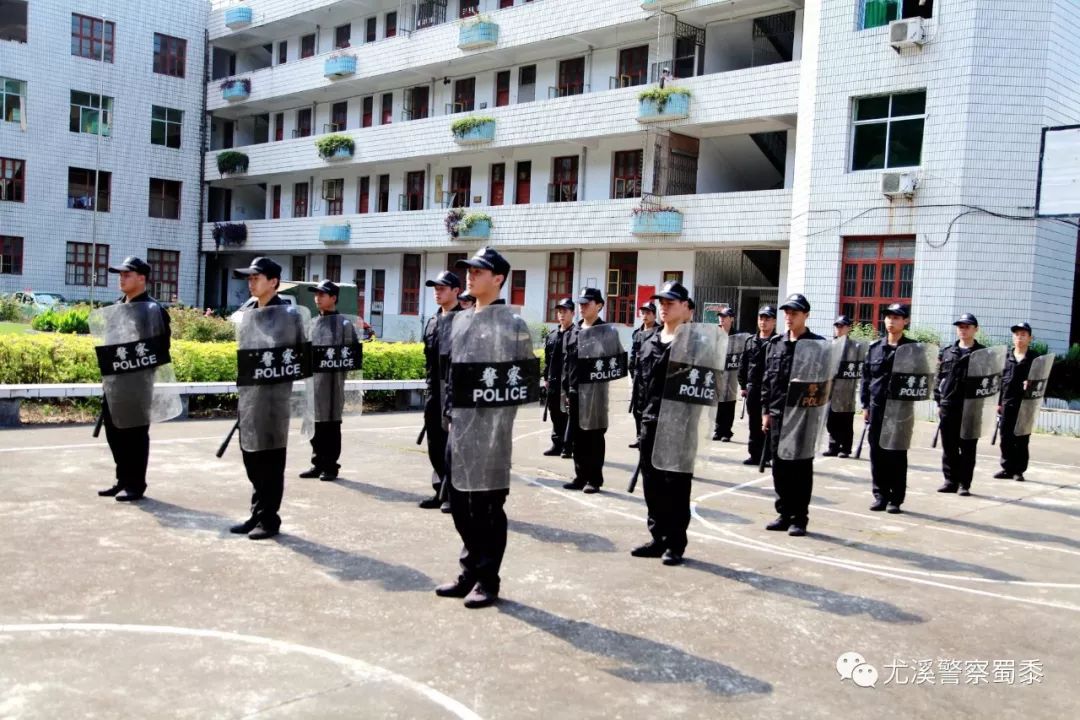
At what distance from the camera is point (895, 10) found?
19.4m

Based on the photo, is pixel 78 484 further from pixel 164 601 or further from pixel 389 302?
pixel 389 302

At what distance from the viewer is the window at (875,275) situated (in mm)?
19547

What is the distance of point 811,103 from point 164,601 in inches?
Result: 725

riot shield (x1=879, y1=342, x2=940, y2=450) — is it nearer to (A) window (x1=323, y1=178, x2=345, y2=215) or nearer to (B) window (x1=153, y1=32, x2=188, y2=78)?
(A) window (x1=323, y1=178, x2=345, y2=215)

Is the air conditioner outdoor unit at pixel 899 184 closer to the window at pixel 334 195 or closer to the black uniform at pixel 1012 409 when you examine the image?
the black uniform at pixel 1012 409

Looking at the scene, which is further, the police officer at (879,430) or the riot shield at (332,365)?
the riot shield at (332,365)

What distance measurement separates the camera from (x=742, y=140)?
25531mm

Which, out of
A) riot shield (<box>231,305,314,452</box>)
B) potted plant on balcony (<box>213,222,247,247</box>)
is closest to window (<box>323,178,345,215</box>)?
potted plant on balcony (<box>213,222,247,247</box>)

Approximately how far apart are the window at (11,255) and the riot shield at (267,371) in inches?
1311

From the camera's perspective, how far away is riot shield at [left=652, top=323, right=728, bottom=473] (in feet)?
21.4

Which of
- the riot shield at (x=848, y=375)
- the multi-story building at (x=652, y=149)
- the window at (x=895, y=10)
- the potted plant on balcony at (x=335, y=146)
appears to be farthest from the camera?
the potted plant on balcony at (x=335, y=146)

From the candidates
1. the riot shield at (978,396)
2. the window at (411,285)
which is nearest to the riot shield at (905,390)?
the riot shield at (978,396)

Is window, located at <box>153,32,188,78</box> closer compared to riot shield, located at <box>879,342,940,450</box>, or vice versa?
riot shield, located at <box>879,342,940,450</box>

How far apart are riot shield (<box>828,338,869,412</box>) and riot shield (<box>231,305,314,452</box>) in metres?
5.94
